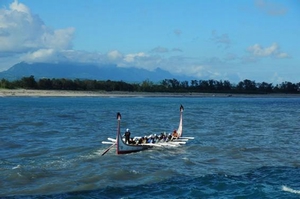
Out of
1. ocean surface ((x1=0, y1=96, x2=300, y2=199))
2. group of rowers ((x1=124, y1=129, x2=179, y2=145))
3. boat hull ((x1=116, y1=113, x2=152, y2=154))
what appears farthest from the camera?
group of rowers ((x1=124, y1=129, x2=179, y2=145))

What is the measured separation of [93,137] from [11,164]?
15493 millimetres

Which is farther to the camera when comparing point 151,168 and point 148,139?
point 148,139

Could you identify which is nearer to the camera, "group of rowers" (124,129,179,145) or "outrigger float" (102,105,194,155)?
"outrigger float" (102,105,194,155)

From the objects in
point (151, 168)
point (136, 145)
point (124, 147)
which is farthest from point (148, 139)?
point (151, 168)

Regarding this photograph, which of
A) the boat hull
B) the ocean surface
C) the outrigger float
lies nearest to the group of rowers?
the outrigger float

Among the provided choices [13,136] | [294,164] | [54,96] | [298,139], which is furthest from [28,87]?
[294,164]

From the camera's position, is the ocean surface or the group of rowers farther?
the group of rowers

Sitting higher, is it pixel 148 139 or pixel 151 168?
pixel 148 139

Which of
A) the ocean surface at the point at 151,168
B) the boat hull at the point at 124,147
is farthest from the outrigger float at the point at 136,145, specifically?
the ocean surface at the point at 151,168

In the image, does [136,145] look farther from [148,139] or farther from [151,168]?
[151,168]

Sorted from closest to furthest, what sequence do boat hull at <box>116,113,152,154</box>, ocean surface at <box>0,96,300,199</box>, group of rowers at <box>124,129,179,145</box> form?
1. ocean surface at <box>0,96,300,199</box>
2. boat hull at <box>116,113,152,154</box>
3. group of rowers at <box>124,129,179,145</box>

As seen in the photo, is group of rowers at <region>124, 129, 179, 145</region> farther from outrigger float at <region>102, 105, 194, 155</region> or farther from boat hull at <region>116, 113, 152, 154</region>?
boat hull at <region>116, 113, 152, 154</region>

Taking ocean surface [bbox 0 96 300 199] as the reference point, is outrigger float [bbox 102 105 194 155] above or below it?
above

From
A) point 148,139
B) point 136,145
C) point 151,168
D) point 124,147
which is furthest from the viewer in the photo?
point 148,139
